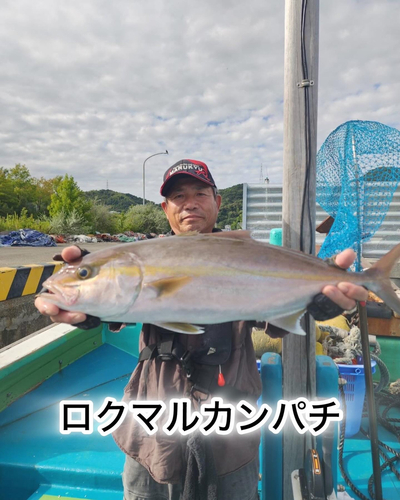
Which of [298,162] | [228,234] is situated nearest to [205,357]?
[228,234]

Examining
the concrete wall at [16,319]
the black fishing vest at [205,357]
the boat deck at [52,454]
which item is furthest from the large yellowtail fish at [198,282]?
the concrete wall at [16,319]

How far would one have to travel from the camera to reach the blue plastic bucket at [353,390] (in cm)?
300

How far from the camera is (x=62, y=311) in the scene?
1.68 m

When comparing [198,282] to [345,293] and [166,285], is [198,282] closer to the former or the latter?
[166,285]

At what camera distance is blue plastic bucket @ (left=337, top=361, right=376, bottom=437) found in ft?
9.85

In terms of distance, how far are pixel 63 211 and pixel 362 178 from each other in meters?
37.3

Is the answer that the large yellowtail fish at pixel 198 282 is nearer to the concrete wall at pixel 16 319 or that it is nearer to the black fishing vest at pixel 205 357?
the black fishing vest at pixel 205 357

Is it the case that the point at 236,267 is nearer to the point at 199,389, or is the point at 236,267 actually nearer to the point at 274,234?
the point at 199,389

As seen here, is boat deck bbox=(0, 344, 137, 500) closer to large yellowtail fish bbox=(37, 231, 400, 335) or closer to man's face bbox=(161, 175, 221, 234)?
large yellowtail fish bbox=(37, 231, 400, 335)

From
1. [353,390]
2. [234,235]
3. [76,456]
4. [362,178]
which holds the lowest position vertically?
[76,456]

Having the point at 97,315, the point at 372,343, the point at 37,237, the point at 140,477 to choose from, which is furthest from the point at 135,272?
the point at 37,237

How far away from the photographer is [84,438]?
327 centimetres

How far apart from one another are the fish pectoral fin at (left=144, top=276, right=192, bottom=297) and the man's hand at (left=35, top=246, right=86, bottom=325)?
1.36ft

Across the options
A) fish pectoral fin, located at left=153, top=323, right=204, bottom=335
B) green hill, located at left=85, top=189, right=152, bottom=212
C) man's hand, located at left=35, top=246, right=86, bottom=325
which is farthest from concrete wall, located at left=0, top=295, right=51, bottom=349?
green hill, located at left=85, top=189, right=152, bottom=212
